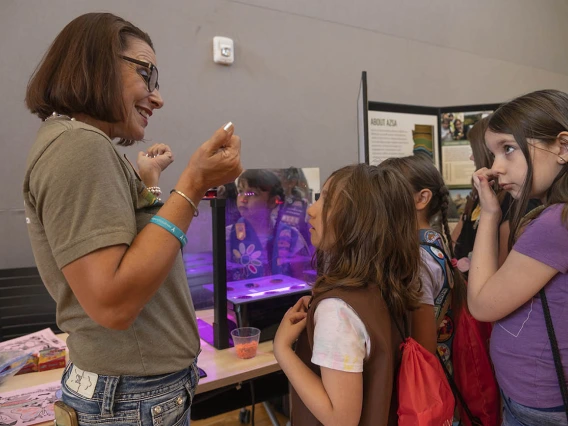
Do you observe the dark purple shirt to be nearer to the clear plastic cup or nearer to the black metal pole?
the clear plastic cup

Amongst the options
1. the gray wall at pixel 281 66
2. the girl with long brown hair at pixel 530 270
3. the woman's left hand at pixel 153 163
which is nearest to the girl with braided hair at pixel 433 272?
the girl with long brown hair at pixel 530 270

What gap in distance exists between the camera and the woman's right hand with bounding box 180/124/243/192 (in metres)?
0.77

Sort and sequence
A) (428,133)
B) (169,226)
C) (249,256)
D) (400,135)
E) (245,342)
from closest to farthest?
1. (169,226)
2. (245,342)
3. (249,256)
4. (400,135)
5. (428,133)

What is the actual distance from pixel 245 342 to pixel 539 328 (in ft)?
3.03

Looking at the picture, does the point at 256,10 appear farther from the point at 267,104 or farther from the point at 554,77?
the point at 554,77

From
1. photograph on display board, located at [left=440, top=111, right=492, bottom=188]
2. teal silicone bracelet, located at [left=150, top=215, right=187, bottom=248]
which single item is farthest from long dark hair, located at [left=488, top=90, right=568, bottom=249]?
photograph on display board, located at [left=440, top=111, right=492, bottom=188]

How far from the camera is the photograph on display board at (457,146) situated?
269 centimetres

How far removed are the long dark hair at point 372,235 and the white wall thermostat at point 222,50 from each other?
1901mm

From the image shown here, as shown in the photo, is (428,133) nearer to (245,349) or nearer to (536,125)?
(536,125)

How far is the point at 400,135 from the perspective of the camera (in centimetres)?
250

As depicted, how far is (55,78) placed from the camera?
81 cm

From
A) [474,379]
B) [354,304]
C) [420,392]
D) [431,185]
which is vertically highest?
[431,185]

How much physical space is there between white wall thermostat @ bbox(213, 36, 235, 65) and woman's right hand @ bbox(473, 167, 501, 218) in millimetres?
1919

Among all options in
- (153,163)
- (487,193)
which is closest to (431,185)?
(487,193)
